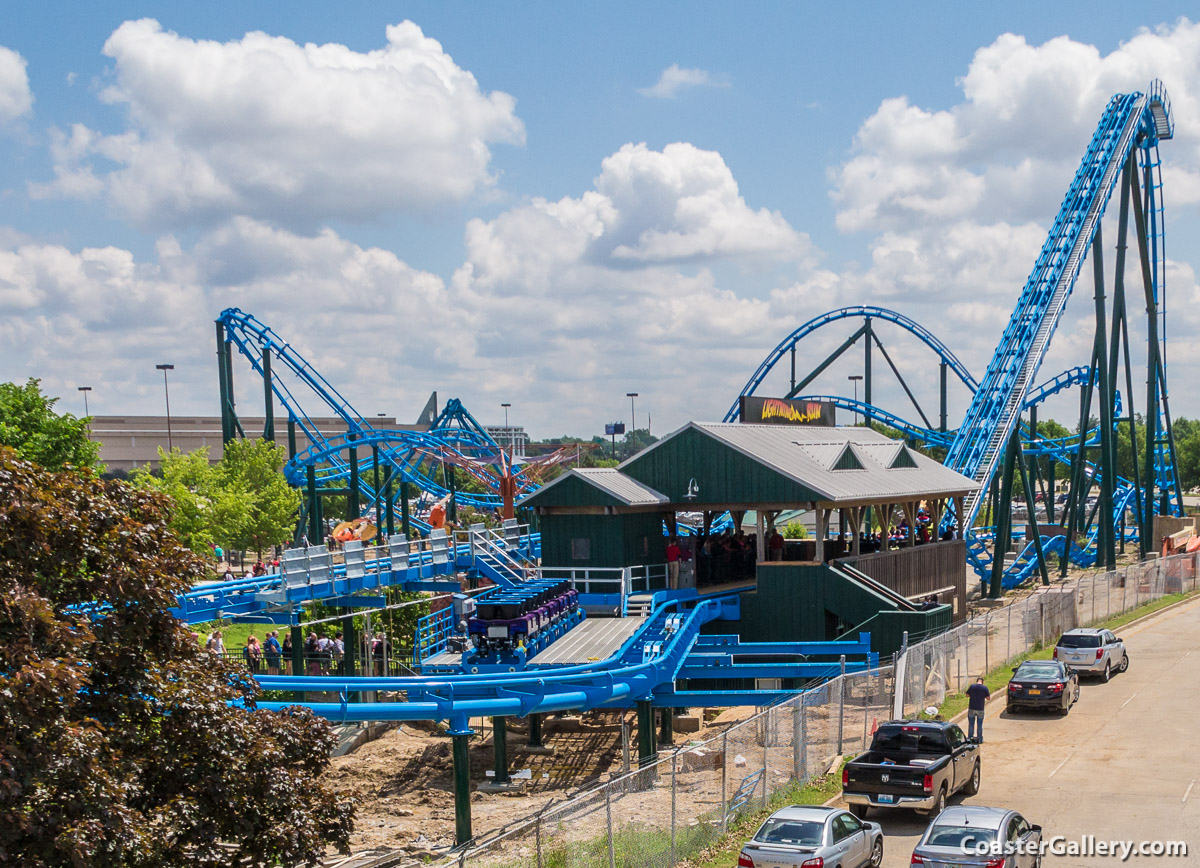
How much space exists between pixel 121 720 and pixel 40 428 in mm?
31287

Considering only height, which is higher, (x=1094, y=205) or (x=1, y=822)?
(x=1094, y=205)

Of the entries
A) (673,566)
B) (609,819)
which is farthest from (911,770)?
(673,566)

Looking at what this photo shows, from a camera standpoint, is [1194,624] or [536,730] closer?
[536,730]

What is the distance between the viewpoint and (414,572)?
33.5 metres

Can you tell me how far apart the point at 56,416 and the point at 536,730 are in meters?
21.9

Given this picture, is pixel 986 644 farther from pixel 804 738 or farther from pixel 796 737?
pixel 796 737

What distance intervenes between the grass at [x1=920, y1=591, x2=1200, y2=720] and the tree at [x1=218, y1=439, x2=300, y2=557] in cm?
3796

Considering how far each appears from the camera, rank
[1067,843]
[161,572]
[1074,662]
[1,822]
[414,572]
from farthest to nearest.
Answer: [414,572], [1074,662], [1067,843], [161,572], [1,822]

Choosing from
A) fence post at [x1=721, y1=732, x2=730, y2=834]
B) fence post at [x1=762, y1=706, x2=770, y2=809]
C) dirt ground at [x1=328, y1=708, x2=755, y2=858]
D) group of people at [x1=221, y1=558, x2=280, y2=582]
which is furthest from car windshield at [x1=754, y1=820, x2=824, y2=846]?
group of people at [x1=221, y1=558, x2=280, y2=582]

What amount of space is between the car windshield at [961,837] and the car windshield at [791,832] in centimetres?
135

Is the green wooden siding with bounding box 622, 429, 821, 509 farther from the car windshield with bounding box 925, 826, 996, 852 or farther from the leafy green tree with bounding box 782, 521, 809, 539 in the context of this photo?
the leafy green tree with bounding box 782, 521, 809, 539

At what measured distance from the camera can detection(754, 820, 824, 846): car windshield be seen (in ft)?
49.6

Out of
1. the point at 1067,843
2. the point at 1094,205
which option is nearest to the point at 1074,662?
the point at 1067,843

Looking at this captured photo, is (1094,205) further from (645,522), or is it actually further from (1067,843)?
(1067,843)
